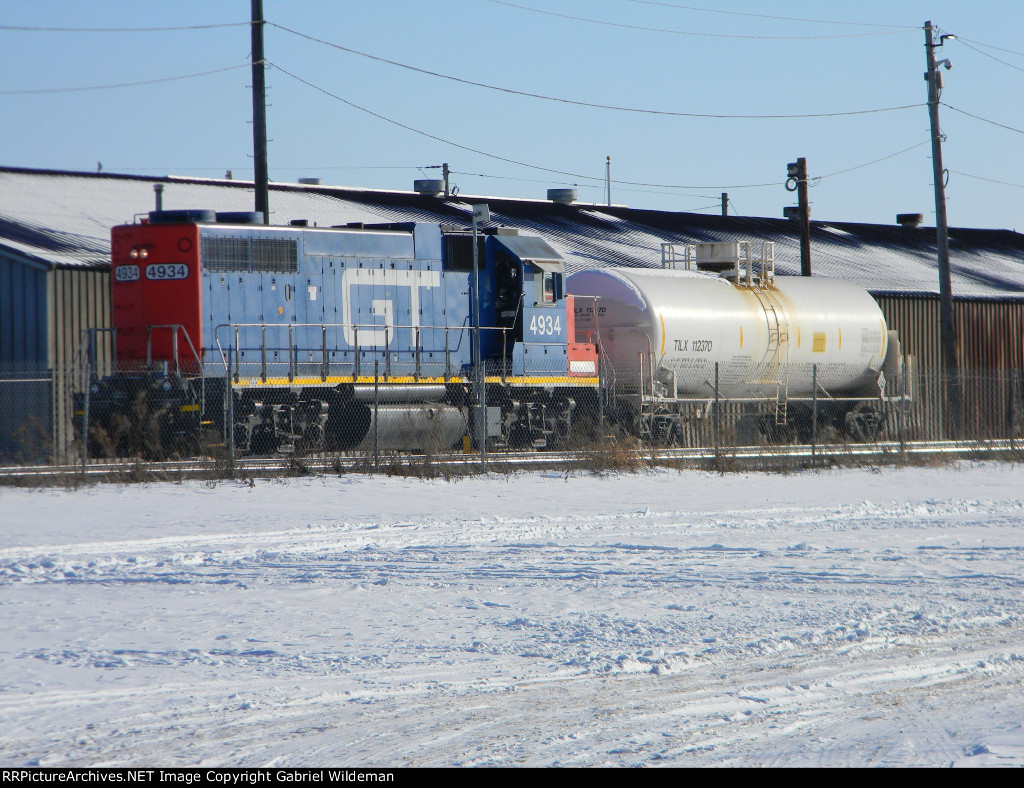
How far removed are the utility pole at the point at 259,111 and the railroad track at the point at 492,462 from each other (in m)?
7.26

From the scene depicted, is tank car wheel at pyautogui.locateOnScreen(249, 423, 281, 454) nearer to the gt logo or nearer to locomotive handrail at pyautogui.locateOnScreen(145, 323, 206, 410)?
locomotive handrail at pyautogui.locateOnScreen(145, 323, 206, 410)

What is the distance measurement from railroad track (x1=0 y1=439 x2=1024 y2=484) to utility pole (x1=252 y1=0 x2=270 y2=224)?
286 inches

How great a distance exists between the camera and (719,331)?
81.6 feet

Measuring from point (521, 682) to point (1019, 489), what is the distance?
15.7 metres

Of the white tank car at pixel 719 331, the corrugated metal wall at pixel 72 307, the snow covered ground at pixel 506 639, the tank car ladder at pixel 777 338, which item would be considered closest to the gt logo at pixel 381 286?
the white tank car at pixel 719 331

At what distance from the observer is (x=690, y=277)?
25.5 m

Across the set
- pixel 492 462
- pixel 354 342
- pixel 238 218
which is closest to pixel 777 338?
pixel 492 462

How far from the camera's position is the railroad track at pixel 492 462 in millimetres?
17859

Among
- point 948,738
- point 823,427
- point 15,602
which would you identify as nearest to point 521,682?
point 948,738

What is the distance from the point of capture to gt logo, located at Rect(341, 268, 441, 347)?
21.7 m

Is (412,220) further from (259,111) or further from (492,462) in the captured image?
(492,462)

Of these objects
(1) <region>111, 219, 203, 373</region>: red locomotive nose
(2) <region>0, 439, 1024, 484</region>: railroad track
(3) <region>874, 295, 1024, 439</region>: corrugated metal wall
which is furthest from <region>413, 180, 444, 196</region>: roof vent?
(1) <region>111, 219, 203, 373</region>: red locomotive nose

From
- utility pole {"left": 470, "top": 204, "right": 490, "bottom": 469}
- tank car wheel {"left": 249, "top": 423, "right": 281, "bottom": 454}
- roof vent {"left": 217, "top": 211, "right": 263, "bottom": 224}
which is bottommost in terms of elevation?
tank car wheel {"left": 249, "top": 423, "right": 281, "bottom": 454}

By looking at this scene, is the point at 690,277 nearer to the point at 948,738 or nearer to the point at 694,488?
the point at 694,488
